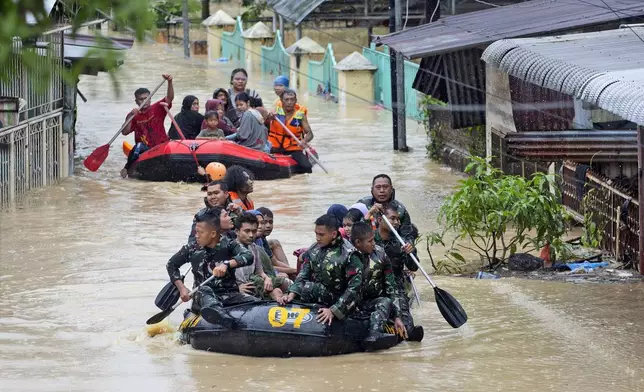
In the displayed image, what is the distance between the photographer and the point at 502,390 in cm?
876

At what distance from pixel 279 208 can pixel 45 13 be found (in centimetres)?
1301

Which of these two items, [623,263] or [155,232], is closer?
[623,263]

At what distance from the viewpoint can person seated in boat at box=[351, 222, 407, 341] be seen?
9281mm

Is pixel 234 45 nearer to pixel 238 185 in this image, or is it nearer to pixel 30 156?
pixel 30 156

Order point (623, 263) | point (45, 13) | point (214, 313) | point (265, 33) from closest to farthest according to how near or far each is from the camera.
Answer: point (45, 13) → point (214, 313) → point (623, 263) → point (265, 33)

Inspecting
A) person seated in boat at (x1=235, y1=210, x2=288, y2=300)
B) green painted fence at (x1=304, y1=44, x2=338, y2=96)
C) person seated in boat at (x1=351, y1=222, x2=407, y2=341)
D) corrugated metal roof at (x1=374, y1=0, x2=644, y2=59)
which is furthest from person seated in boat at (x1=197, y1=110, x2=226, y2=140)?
green painted fence at (x1=304, y1=44, x2=338, y2=96)

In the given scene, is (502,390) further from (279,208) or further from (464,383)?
(279,208)

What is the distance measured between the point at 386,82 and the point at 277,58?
7075 millimetres

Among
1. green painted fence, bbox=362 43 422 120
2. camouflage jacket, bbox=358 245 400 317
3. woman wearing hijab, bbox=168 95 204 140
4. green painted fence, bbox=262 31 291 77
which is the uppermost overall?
green painted fence, bbox=262 31 291 77

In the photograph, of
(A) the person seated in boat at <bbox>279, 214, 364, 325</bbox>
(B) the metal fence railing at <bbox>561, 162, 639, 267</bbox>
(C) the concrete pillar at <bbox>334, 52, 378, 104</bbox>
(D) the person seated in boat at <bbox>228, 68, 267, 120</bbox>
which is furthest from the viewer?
(C) the concrete pillar at <bbox>334, 52, 378, 104</bbox>

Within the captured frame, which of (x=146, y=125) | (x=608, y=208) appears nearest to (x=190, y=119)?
(x=146, y=125)

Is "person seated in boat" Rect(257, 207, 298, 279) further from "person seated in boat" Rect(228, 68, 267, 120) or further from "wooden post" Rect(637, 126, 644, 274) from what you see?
"person seated in boat" Rect(228, 68, 267, 120)

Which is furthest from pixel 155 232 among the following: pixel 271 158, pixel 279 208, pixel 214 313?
pixel 214 313

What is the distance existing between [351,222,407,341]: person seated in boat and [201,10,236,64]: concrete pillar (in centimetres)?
3061
